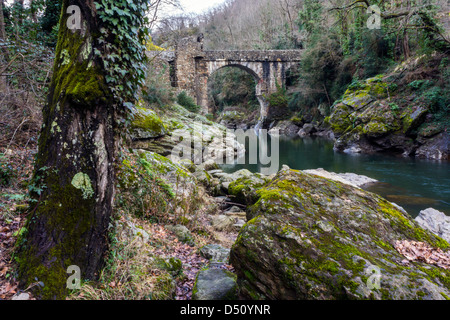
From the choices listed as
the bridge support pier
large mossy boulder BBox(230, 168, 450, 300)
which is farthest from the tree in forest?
the bridge support pier

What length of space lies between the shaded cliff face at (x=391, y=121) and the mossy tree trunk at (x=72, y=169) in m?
13.2

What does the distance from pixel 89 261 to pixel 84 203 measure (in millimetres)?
474

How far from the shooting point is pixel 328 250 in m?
2.09

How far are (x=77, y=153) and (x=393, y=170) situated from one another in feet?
35.9

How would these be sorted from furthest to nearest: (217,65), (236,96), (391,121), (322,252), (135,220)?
(236,96) → (217,65) → (391,121) → (135,220) → (322,252)

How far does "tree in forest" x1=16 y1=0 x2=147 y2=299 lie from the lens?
6.64 feet

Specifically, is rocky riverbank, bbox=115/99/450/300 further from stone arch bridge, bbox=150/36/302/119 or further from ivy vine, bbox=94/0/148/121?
stone arch bridge, bbox=150/36/302/119

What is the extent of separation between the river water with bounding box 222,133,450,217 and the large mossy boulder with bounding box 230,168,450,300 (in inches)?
171

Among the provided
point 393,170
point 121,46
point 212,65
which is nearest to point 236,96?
point 212,65

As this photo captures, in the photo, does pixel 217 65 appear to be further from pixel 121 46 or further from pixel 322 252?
pixel 322 252

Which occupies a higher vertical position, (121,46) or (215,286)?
(121,46)

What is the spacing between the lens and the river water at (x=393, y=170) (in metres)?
6.99

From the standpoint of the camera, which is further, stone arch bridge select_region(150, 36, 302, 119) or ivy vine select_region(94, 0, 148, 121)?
stone arch bridge select_region(150, 36, 302, 119)

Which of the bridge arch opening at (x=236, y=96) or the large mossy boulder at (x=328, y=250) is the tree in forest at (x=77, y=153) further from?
the bridge arch opening at (x=236, y=96)
